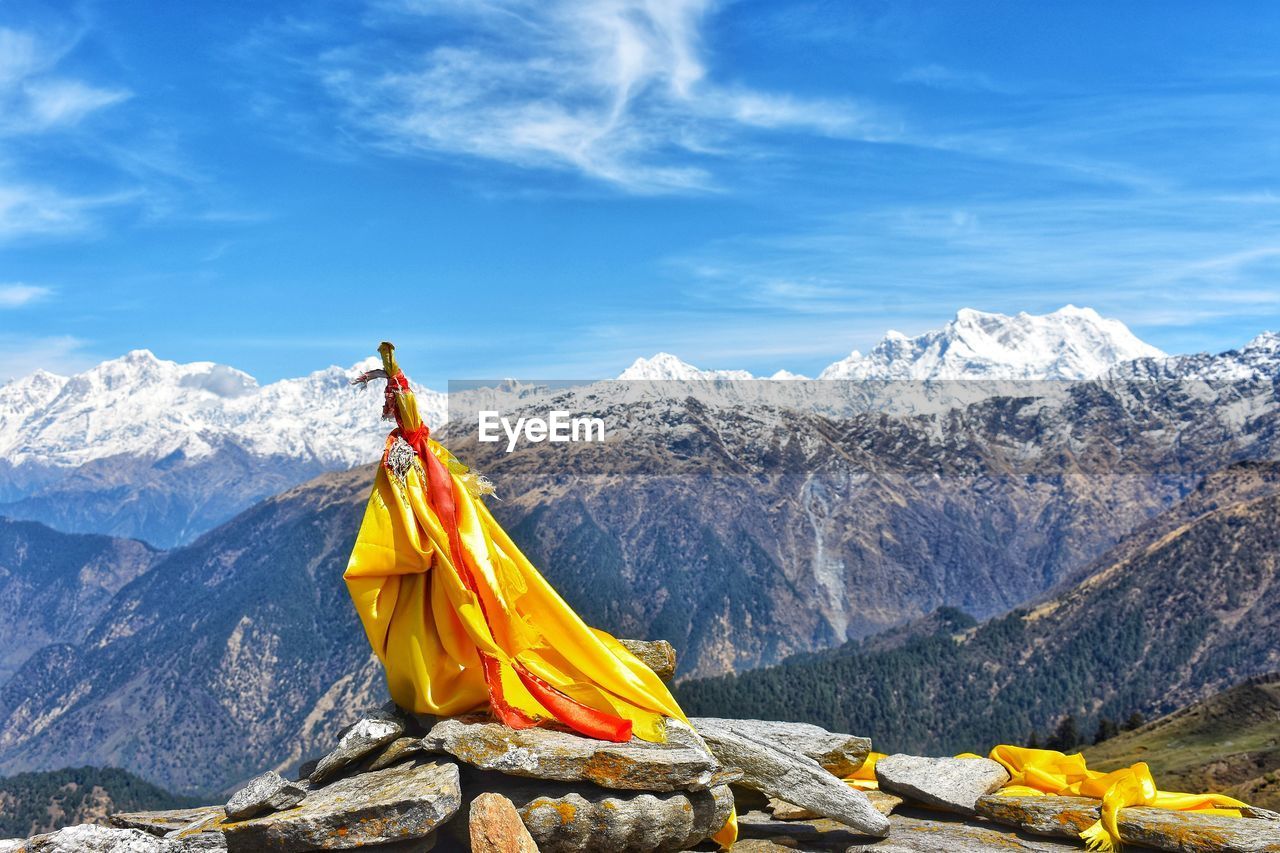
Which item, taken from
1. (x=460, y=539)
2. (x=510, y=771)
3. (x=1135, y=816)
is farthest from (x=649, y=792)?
(x=1135, y=816)

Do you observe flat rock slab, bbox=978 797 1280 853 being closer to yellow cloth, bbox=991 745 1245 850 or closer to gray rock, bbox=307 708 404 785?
yellow cloth, bbox=991 745 1245 850

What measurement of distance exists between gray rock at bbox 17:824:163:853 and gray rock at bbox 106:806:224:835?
86.8 inches

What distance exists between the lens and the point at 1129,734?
6457 inches

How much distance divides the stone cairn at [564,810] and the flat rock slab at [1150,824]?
22 millimetres

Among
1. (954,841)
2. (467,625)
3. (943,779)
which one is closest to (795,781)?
(954,841)

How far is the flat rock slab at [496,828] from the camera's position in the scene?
1511 centimetres

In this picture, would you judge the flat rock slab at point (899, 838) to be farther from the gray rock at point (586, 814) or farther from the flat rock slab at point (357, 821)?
the flat rock slab at point (357, 821)

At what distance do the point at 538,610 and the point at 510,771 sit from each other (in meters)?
3.47

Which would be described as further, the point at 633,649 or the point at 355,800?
the point at 633,649

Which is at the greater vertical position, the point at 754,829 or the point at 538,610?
the point at 538,610

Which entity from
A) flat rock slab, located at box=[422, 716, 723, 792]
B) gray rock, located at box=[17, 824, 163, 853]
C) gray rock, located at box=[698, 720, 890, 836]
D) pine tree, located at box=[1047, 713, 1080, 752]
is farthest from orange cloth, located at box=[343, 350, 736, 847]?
pine tree, located at box=[1047, 713, 1080, 752]

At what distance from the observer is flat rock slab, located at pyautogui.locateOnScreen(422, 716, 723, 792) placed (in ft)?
53.8

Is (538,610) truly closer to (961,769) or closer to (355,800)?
(355,800)

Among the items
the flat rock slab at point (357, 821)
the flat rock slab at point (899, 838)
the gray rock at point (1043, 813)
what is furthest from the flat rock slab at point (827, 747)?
the flat rock slab at point (357, 821)
